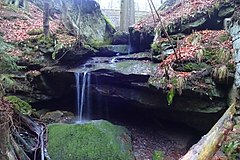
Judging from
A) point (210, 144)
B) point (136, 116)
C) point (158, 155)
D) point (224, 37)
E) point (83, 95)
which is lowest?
point (158, 155)

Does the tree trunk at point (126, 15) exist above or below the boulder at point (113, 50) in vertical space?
above

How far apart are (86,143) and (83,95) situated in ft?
11.3

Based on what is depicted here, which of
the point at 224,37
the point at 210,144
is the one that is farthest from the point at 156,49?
the point at 210,144

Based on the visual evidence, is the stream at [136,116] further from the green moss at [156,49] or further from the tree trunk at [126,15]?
the tree trunk at [126,15]

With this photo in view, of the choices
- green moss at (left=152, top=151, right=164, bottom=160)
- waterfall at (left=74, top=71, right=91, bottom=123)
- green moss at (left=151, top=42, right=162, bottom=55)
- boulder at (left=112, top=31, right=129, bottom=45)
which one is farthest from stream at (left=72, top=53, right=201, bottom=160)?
boulder at (left=112, top=31, right=129, bottom=45)

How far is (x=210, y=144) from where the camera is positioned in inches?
174

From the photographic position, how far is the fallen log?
4.18 meters

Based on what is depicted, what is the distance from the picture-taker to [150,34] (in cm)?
1080

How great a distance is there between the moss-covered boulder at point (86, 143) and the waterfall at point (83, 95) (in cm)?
236

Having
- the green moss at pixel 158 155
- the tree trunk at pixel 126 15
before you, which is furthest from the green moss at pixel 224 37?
the tree trunk at pixel 126 15

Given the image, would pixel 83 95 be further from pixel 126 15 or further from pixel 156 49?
pixel 126 15

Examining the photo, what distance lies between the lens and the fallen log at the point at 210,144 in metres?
4.18

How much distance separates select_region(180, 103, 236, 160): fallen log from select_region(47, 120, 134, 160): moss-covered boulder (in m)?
2.95

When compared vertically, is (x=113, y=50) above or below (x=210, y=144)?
above
